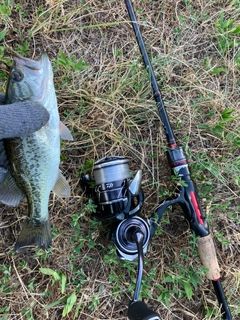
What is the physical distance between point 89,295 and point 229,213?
1.11m

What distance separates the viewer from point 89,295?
2479 mm

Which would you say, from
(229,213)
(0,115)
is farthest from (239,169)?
(0,115)

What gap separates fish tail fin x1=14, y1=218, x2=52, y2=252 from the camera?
7.06 ft

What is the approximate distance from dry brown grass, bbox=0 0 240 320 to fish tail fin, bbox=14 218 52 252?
221mm

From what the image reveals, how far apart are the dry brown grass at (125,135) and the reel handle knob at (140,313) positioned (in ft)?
1.42

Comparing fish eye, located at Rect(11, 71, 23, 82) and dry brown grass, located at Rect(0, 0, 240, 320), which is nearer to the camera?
fish eye, located at Rect(11, 71, 23, 82)

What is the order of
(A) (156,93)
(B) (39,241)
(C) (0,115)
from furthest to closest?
(A) (156,93) < (B) (39,241) < (C) (0,115)

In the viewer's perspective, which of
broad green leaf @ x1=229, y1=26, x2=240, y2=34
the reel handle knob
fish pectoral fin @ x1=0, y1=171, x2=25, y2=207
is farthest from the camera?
broad green leaf @ x1=229, y1=26, x2=240, y2=34

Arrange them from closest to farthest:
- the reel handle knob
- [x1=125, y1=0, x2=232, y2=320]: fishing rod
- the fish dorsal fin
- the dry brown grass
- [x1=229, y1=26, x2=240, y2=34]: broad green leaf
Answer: the reel handle knob, the fish dorsal fin, [x1=125, y1=0, x2=232, y2=320]: fishing rod, the dry brown grass, [x1=229, y1=26, x2=240, y2=34]: broad green leaf

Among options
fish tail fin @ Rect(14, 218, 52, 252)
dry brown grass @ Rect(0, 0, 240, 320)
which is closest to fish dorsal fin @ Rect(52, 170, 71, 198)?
fish tail fin @ Rect(14, 218, 52, 252)

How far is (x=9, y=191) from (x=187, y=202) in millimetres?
1061

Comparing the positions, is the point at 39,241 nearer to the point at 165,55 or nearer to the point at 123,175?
the point at 123,175

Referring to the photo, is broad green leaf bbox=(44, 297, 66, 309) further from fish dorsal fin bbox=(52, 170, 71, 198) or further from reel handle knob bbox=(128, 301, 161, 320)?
fish dorsal fin bbox=(52, 170, 71, 198)

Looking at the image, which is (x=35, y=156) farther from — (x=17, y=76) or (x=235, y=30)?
(x=235, y=30)
